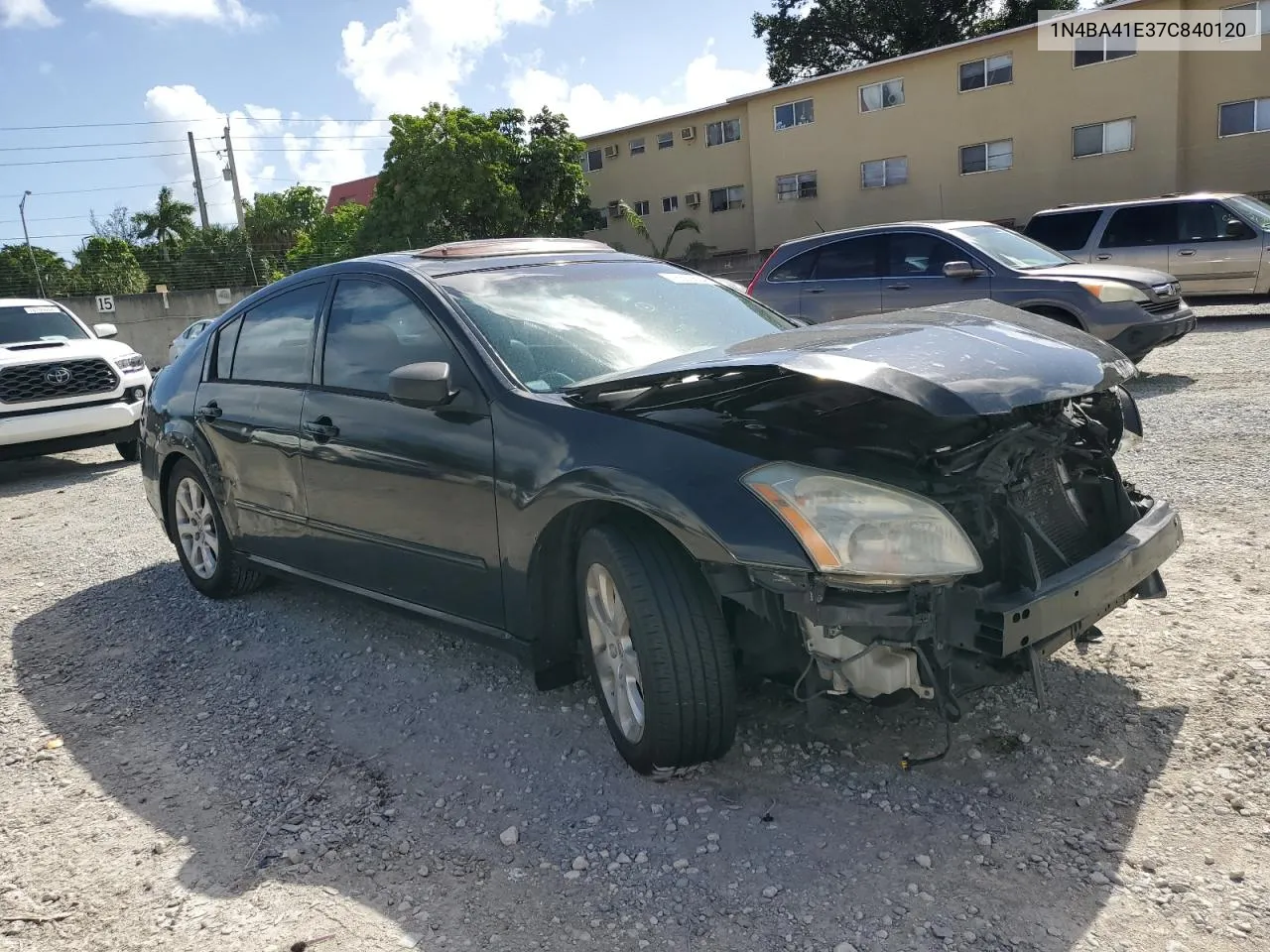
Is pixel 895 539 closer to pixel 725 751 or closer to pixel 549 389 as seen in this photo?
pixel 725 751

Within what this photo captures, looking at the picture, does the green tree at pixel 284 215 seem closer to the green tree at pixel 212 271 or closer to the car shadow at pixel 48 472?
the green tree at pixel 212 271

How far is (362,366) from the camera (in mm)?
4160

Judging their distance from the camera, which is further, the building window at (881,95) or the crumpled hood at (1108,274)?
the building window at (881,95)

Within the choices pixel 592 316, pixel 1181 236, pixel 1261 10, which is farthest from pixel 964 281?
pixel 1261 10

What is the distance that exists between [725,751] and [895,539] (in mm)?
876

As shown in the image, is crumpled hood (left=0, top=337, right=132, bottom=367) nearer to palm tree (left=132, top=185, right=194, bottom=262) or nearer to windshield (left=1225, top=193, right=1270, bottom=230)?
windshield (left=1225, top=193, right=1270, bottom=230)

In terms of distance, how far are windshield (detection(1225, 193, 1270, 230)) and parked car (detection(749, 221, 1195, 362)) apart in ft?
15.6

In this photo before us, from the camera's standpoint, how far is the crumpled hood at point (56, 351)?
32.3 feet

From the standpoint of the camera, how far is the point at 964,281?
31.4ft

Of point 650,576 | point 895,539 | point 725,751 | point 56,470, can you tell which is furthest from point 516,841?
point 56,470

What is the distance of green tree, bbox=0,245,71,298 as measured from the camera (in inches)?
1094

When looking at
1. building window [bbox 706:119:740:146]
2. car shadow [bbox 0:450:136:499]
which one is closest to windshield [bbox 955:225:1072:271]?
car shadow [bbox 0:450:136:499]

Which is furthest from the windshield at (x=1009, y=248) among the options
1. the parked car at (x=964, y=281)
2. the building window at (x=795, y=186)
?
the building window at (x=795, y=186)

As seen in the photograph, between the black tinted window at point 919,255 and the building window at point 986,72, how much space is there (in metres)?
20.4
